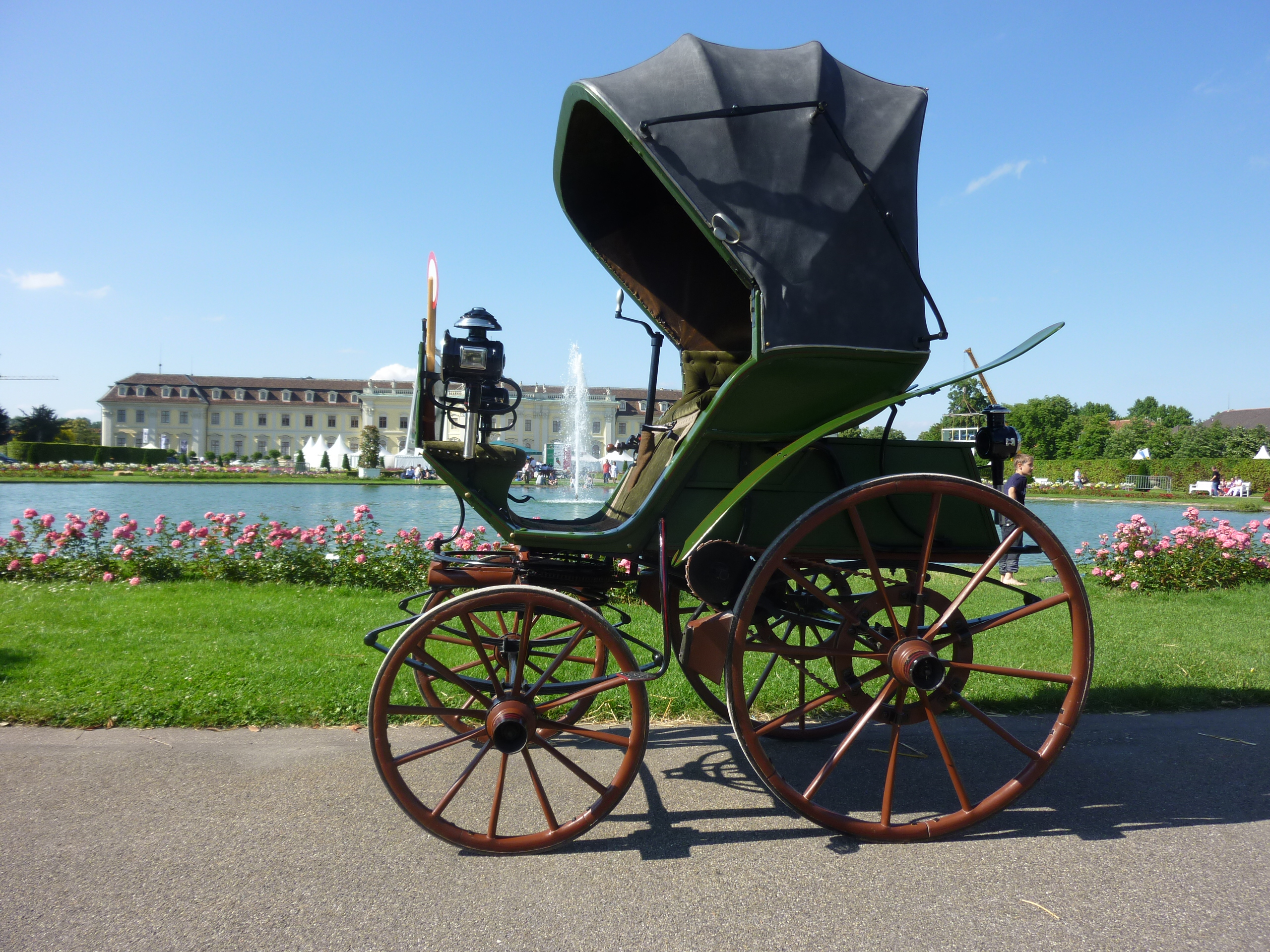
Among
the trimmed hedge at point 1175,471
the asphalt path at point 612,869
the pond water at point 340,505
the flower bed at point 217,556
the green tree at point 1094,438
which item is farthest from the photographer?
the green tree at point 1094,438

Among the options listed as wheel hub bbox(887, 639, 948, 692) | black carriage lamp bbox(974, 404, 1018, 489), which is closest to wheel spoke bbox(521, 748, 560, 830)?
wheel hub bbox(887, 639, 948, 692)

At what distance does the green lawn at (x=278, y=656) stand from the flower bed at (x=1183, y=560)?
36.9 inches

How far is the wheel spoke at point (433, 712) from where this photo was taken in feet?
8.25

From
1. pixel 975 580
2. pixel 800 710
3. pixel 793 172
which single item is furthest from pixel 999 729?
pixel 793 172

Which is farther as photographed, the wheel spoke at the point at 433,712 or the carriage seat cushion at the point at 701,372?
the carriage seat cushion at the point at 701,372

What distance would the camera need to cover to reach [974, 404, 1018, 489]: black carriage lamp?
3.03 m

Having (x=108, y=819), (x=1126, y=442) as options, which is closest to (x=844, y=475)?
(x=108, y=819)

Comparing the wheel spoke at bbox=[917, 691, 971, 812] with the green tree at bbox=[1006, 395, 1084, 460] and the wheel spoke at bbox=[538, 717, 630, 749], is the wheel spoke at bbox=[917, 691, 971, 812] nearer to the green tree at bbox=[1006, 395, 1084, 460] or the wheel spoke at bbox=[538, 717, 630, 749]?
the wheel spoke at bbox=[538, 717, 630, 749]

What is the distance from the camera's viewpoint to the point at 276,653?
4.88 m

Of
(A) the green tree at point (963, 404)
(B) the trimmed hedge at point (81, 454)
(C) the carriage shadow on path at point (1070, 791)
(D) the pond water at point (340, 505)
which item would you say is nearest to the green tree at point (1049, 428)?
(A) the green tree at point (963, 404)

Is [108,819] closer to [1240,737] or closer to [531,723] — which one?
[531,723]

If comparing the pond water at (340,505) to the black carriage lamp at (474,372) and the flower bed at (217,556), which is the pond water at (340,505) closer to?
the black carriage lamp at (474,372)

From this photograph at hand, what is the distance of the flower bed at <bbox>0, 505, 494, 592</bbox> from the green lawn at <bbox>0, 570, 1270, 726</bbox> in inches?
13.1

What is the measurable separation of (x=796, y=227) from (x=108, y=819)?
3.06 meters
